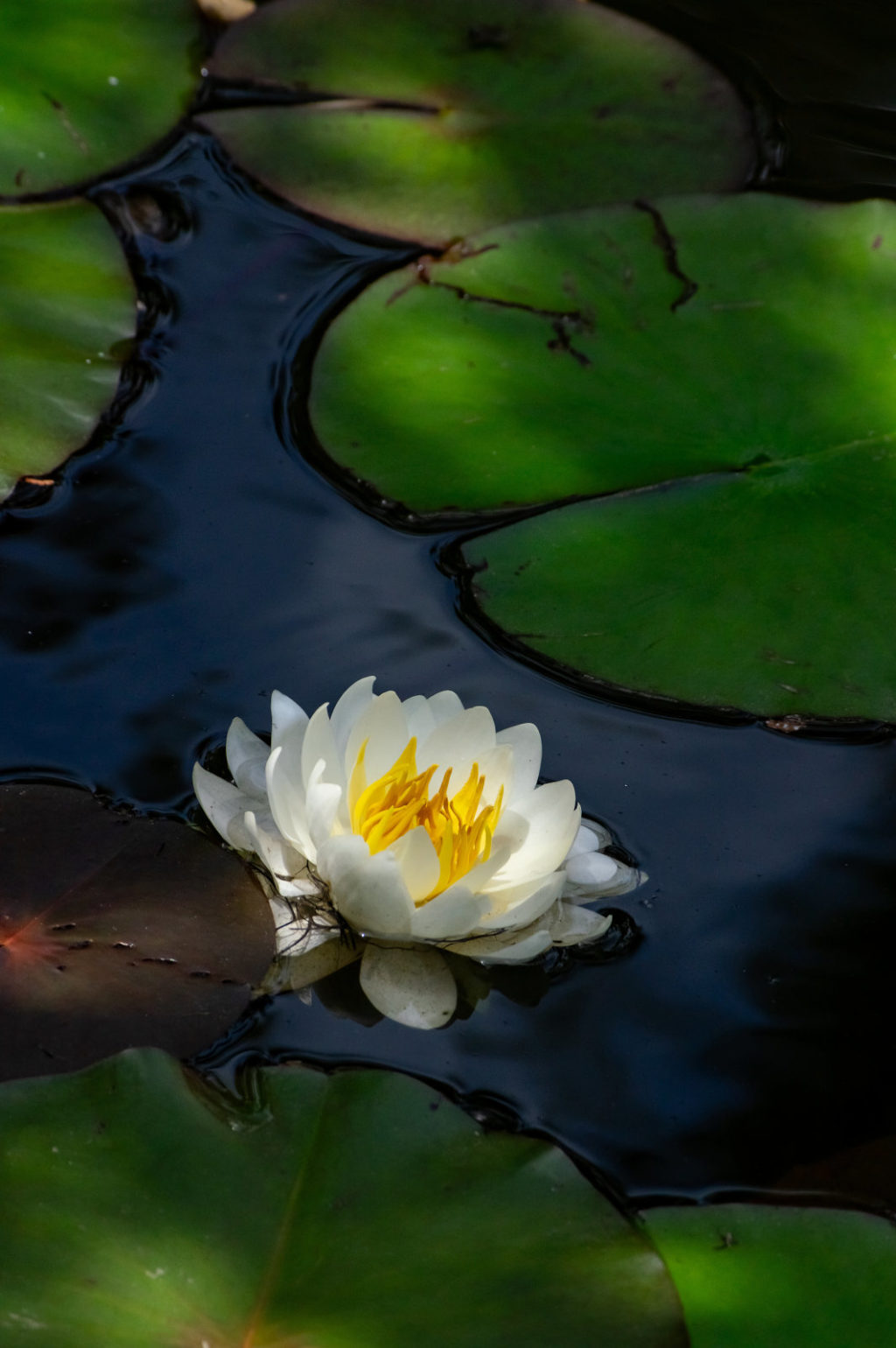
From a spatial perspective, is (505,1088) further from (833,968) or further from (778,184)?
(778,184)

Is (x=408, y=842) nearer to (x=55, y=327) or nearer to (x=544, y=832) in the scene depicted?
(x=544, y=832)

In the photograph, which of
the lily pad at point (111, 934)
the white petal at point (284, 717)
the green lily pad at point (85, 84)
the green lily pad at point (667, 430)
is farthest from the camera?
the green lily pad at point (85, 84)

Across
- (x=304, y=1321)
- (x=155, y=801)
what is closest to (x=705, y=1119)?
(x=304, y=1321)

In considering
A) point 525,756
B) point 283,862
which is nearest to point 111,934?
point 283,862

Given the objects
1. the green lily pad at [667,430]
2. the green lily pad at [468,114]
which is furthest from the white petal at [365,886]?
the green lily pad at [468,114]

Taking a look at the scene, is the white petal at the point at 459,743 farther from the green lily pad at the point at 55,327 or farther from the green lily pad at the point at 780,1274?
the green lily pad at the point at 55,327

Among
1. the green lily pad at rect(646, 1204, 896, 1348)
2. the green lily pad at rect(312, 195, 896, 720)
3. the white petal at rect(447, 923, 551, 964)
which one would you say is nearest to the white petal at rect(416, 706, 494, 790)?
the white petal at rect(447, 923, 551, 964)
